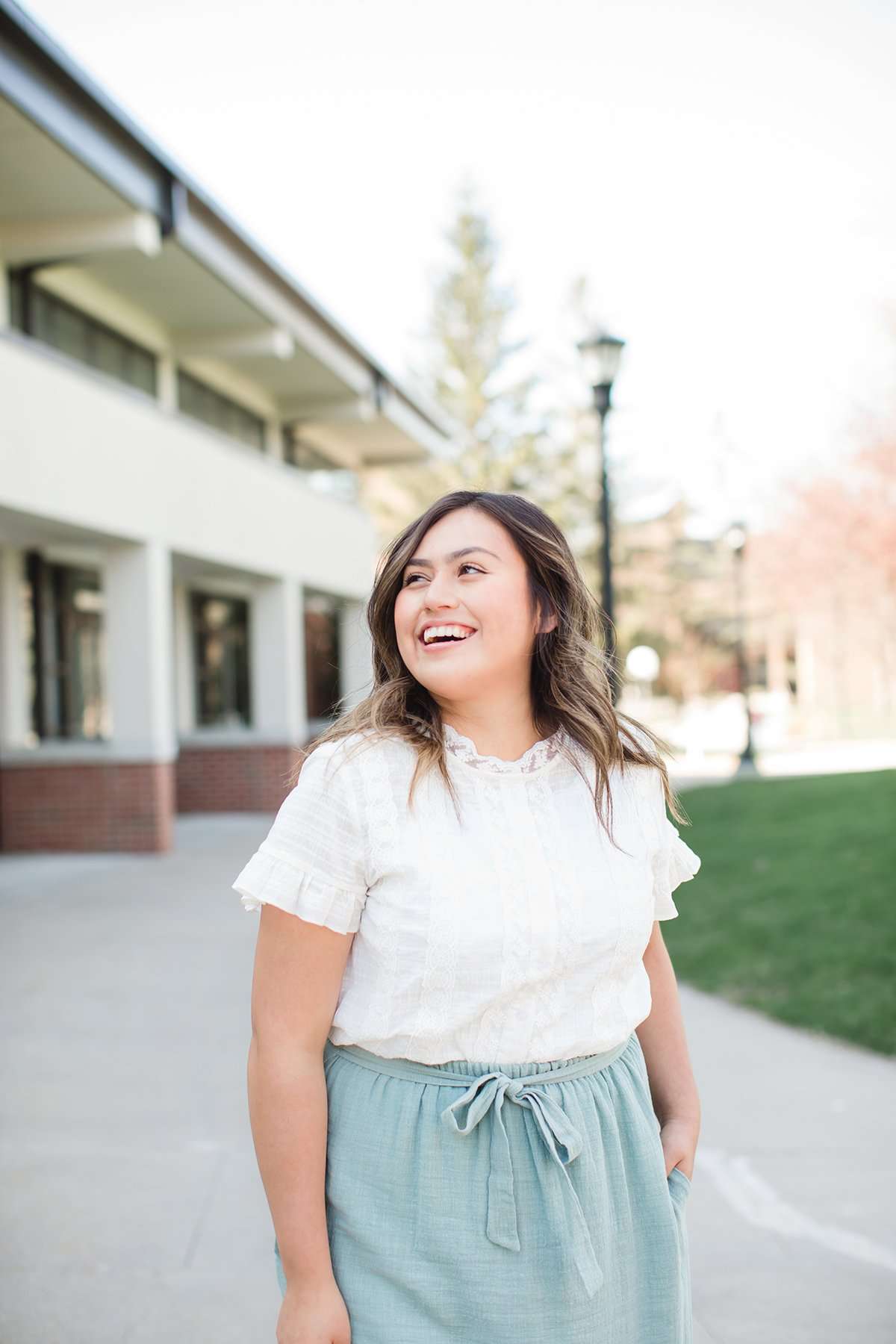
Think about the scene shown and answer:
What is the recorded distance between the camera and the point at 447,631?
5.90 ft

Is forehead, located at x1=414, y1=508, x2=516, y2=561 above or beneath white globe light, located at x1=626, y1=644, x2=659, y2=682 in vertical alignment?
beneath

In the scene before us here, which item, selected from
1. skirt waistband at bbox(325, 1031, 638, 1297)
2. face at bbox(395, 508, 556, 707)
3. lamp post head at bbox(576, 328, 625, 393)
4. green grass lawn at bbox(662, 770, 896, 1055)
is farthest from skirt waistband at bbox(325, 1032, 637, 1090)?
lamp post head at bbox(576, 328, 625, 393)

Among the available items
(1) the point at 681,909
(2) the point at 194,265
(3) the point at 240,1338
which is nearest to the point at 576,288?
(2) the point at 194,265

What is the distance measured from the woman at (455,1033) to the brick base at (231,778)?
47.4 feet

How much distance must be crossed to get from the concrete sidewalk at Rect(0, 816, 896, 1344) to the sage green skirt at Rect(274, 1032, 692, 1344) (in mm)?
107

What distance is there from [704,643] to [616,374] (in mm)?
49468

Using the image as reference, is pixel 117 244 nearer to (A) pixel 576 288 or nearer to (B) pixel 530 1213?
(B) pixel 530 1213

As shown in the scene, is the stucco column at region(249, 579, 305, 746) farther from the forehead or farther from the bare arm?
the bare arm

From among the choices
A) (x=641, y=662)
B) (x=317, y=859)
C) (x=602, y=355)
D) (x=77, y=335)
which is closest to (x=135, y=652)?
(x=77, y=335)

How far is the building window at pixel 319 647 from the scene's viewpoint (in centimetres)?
2006

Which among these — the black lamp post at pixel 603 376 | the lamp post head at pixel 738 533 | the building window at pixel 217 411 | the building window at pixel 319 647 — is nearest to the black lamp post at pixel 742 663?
the lamp post head at pixel 738 533

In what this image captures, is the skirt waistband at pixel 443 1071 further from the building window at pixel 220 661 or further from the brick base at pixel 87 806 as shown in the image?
the building window at pixel 220 661

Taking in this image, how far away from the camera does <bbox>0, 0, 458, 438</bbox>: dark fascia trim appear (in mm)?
8383

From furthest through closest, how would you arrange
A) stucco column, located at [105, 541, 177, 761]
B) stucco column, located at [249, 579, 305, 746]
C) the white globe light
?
the white globe light, stucco column, located at [249, 579, 305, 746], stucco column, located at [105, 541, 177, 761]
